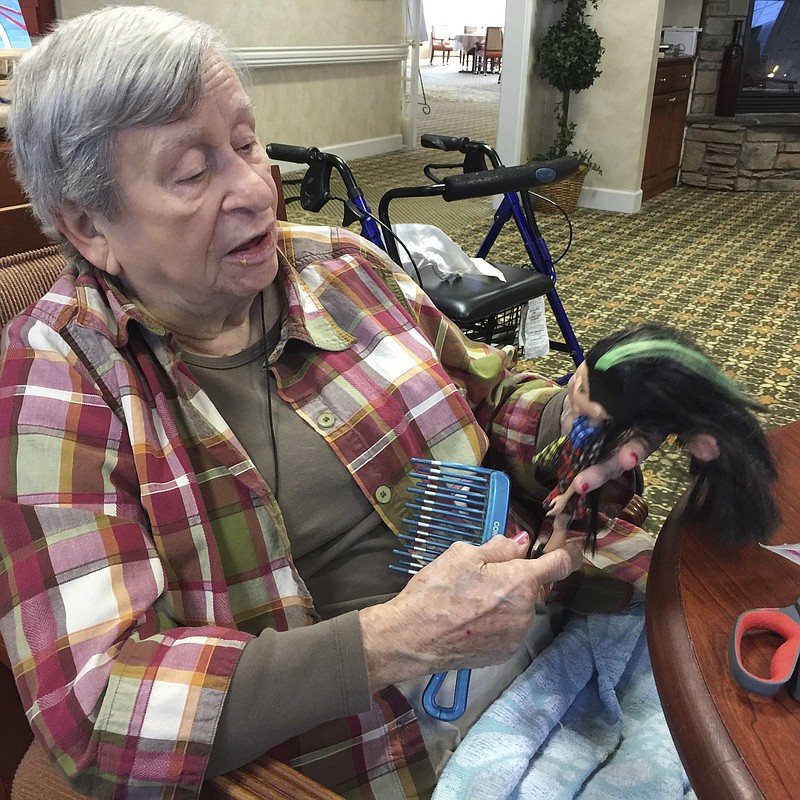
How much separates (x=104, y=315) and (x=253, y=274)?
0.17 meters

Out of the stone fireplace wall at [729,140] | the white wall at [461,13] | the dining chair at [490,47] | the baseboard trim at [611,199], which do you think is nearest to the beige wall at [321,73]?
the baseboard trim at [611,199]

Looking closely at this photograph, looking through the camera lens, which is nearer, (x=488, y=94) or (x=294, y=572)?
(x=294, y=572)

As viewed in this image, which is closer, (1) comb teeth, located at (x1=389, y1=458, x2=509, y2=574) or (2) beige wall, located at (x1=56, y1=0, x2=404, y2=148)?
(1) comb teeth, located at (x1=389, y1=458, x2=509, y2=574)

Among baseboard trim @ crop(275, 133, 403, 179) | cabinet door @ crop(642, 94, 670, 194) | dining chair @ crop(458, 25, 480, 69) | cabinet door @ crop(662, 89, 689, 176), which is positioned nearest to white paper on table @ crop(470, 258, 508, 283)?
cabinet door @ crop(642, 94, 670, 194)

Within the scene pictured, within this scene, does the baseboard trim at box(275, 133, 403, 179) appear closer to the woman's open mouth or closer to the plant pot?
the plant pot

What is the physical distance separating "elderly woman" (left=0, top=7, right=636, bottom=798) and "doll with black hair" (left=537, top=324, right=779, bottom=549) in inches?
4.3

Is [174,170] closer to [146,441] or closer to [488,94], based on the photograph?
[146,441]

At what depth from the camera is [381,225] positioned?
195cm

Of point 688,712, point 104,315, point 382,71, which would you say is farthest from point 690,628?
point 382,71

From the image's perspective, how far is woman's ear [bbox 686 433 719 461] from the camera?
2.29ft

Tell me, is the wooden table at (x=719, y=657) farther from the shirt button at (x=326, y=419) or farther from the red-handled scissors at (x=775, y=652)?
the shirt button at (x=326, y=419)

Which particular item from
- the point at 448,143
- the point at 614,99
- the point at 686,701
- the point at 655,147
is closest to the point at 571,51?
the point at 614,99

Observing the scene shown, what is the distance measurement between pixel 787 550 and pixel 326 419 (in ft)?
1.72

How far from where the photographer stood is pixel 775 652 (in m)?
0.62
